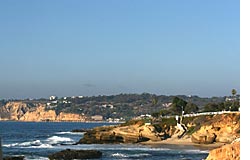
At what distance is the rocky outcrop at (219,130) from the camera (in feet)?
→ 185

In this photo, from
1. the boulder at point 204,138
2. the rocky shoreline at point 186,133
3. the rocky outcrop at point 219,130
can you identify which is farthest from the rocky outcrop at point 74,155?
the rocky outcrop at point 219,130

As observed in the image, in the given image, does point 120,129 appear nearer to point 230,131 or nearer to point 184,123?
point 184,123

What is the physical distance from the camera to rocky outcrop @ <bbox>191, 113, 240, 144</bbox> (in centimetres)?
5631

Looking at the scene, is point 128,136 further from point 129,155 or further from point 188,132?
point 129,155

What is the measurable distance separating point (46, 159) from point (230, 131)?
75.8 feet

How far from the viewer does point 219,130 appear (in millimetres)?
58156

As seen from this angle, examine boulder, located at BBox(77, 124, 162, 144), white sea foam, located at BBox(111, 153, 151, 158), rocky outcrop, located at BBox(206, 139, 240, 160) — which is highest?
rocky outcrop, located at BBox(206, 139, 240, 160)

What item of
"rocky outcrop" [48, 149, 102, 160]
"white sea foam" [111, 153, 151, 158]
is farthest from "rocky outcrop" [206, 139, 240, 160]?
"white sea foam" [111, 153, 151, 158]

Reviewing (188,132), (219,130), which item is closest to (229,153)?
(219,130)

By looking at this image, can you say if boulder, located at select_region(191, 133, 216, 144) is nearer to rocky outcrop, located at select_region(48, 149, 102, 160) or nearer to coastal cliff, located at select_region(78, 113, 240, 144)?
coastal cliff, located at select_region(78, 113, 240, 144)

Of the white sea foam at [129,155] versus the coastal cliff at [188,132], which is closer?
the white sea foam at [129,155]

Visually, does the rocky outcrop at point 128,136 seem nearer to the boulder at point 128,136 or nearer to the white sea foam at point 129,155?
the boulder at point 128,136

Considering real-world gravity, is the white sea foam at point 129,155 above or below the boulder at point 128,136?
below
